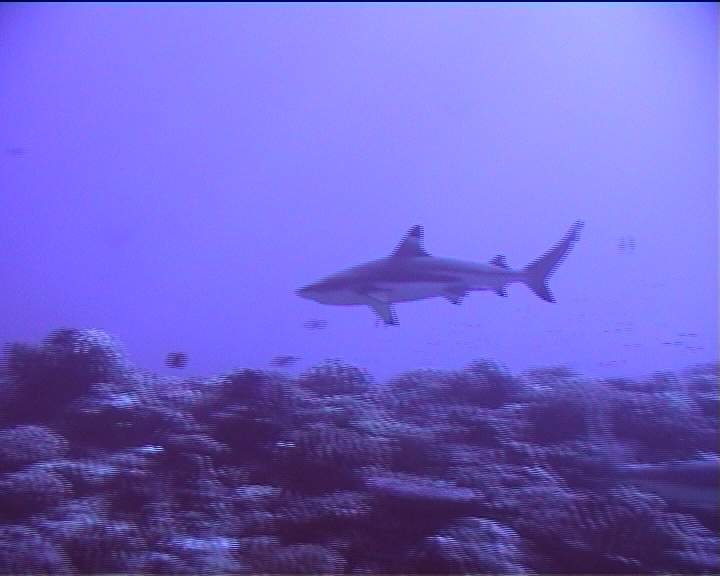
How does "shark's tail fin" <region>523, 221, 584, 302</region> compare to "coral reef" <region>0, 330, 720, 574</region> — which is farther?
"shark's tail fin" <region>523, 221, 584, 302</region>

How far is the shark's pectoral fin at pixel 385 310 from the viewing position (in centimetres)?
850

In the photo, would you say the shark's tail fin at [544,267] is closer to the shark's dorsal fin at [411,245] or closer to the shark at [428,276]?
the shark at [428,276]

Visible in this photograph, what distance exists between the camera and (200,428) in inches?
237

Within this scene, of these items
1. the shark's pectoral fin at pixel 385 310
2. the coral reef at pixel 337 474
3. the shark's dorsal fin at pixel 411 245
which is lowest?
the coral reef at pixel 337 474

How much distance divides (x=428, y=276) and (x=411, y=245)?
24.3 inches

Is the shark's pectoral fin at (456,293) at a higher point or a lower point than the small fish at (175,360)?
higher

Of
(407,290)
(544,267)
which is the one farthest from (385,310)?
(544,267)

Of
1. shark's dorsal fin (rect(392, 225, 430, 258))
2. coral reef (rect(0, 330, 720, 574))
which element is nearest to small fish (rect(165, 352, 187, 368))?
coral reef (rect(0, 330, 720, 574))

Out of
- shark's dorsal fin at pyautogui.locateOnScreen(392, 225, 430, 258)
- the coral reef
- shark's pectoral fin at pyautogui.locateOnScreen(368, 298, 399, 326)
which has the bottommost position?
the coral reef

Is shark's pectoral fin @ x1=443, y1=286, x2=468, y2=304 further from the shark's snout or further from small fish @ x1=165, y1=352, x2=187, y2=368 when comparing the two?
small fish @ x1=165, y1=352, x2=187, y2=368

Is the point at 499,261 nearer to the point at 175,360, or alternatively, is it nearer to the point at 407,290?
the point at 407,290

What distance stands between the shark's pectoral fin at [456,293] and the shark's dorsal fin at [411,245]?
807 millimetres

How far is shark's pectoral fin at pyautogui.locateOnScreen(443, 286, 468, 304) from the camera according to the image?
8273 millimetres

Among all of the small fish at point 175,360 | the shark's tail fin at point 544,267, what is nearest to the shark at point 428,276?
the shark's tail fin at point 544,267
